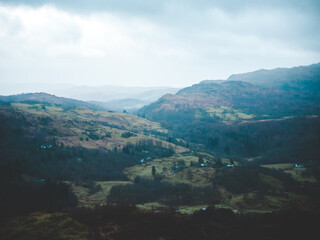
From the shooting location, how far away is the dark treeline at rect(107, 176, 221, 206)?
91.3 meters

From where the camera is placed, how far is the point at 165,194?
325ft

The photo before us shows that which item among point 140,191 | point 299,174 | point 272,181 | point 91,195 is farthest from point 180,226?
point 299,174

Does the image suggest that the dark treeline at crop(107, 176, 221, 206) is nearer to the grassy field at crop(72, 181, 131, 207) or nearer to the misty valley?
the misty valley

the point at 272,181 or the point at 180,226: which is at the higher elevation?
the point at 180,226

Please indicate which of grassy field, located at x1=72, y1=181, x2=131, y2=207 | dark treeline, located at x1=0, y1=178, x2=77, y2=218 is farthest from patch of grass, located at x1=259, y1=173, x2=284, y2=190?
dark treeline, located at x1=0, y1=178, x2=77, y2=218

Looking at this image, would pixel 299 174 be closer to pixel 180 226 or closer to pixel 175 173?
pixel 175 173

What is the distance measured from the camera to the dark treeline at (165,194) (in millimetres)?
91312

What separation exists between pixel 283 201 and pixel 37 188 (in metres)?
101

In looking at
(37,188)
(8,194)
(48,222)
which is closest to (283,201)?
Result: (48,222)

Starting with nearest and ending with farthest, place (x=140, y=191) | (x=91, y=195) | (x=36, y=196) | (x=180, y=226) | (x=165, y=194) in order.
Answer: (x=180, y=226) → (x=36, y=196) → (x=91, y=195) → (x=165, y=194) → (x=140, y=191)

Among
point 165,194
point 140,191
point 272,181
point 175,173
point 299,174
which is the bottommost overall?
point 299,174

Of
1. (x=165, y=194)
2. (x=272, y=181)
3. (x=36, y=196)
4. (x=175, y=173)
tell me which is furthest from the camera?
(x=175, y=173)

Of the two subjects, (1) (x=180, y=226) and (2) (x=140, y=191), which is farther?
(2) (x=140, y=191)

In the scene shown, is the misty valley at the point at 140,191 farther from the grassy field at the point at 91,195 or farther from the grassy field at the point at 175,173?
the grassy field at the point at 175,173
